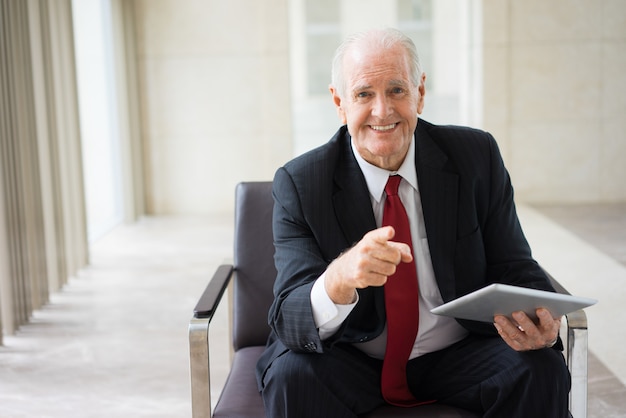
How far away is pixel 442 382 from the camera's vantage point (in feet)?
7.21

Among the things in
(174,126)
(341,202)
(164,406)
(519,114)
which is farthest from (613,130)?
(341,202)

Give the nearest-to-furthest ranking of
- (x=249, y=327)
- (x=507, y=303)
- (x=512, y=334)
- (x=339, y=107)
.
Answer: (x=507, y=303) < (x=512, y=334) < (x=339, y=107) < (x=249, y=327)

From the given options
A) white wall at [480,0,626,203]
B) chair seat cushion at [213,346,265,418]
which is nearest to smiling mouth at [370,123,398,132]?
chair seat cushion at [213,346,265,418]

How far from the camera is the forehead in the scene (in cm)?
223

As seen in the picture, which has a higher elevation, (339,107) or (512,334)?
(339,107)

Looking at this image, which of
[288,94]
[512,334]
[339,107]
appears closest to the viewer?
[512,334]

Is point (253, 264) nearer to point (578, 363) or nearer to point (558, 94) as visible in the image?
point (578, 363)

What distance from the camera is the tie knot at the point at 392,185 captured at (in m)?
2.31

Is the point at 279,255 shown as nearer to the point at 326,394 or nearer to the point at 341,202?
the point at 341,202

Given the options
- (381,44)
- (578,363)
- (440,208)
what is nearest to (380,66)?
(381,44)

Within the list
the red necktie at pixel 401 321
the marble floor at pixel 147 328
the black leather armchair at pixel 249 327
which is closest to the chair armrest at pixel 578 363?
the black leather armchair at pixel 249 327

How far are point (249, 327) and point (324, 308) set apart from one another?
0.69m

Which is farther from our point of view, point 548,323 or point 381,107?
point 381,107

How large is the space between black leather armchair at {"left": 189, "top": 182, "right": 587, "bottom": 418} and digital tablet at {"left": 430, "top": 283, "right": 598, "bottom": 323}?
24cm
